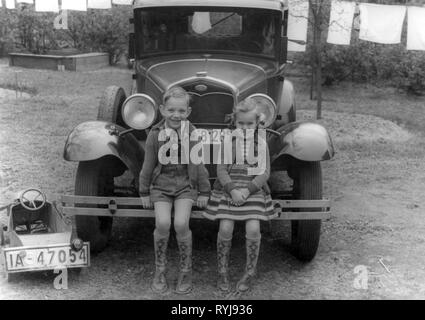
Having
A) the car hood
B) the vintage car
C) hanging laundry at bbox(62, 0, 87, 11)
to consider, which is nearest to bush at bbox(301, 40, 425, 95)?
hanging laundry at bbox(62, 0, 87, 11)

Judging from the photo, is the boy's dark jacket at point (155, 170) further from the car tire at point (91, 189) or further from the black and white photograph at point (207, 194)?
the car tire at point (91, 189)

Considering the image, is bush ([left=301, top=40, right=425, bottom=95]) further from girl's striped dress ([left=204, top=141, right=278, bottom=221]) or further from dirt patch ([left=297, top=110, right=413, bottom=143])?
girl's striped dress ([left=204, top=141, right=278, bottom=221])

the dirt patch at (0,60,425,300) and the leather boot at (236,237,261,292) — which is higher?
the leather boot at (236,237,261,292)

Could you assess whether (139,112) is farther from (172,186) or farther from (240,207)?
(240,207)

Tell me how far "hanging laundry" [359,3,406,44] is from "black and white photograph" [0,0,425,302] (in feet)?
11.0

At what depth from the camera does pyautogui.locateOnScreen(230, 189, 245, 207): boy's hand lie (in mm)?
3910

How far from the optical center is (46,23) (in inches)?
656

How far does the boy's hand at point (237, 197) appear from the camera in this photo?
3910 millimetres

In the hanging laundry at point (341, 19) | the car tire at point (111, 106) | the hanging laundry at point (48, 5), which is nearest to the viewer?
the car tire at point (111, 106)

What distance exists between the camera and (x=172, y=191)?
398 centimetres

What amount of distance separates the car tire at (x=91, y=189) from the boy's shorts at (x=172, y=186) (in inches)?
21.5

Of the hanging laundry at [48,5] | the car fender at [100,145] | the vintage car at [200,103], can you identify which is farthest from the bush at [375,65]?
the car fender at [100,145]

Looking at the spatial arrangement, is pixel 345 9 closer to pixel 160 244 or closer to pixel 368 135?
pixel 368 135
